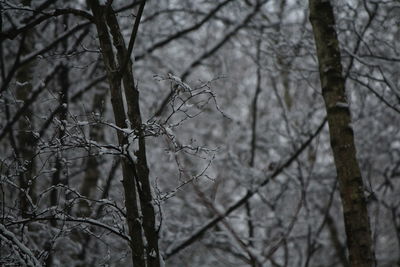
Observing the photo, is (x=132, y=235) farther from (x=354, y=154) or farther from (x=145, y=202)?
(x=354, y=154)

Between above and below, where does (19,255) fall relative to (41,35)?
below

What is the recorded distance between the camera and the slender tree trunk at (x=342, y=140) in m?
2.15

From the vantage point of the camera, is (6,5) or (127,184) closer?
(127,184)

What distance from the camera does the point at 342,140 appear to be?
2344 millimetres

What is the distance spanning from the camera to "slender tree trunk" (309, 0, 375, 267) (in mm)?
2148

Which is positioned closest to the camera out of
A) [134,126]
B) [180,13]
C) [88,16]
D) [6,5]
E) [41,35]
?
[134,126]

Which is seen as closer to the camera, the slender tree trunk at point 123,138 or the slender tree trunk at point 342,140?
the slender tree trunk at point 123,138

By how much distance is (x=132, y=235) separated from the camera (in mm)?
2012

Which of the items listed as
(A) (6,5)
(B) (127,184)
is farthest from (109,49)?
(A) (6,5)

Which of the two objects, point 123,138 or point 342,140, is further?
point 342,140

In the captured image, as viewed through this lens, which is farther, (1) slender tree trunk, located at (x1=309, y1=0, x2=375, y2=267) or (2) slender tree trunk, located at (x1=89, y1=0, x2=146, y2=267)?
(1) slender tree trunk, located at (x1=309, y1=0, x2=375, y2=267)

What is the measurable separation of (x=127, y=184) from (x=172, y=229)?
11.5ft

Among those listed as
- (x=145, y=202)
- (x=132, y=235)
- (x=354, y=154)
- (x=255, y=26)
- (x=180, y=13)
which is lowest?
(x=132, y=235)

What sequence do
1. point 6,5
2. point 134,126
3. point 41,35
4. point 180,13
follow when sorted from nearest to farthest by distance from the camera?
point 134,126 < point 6,5 < point 41,35 < point 180,13
